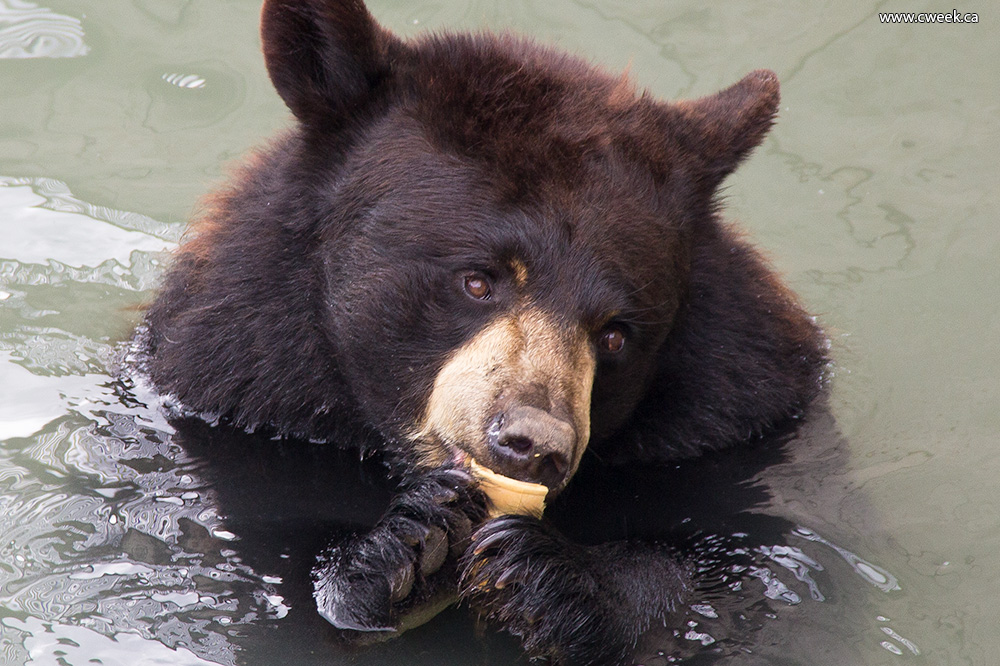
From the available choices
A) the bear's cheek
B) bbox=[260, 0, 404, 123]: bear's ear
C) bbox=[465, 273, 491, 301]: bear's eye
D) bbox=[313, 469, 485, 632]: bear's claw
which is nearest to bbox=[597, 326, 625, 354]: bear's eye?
the bear's cheek

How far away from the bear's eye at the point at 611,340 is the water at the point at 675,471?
0.80 metres

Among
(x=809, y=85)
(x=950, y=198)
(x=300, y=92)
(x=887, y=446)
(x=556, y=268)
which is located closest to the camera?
(x=556, y=268)

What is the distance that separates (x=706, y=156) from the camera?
4938mm

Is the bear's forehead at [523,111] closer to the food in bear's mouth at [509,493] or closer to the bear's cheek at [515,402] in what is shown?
the bear's cheek at [515,402]

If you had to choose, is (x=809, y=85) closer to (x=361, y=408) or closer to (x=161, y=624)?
(x=361, y=408)

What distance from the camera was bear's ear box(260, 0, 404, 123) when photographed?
176 inches

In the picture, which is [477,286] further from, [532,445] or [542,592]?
[542,592]

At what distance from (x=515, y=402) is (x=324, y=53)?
1.57m

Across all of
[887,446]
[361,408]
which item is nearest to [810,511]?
[887,446]

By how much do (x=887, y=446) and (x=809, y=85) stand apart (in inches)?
139

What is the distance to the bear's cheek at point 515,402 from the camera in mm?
3863

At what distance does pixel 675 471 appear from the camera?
202 inches

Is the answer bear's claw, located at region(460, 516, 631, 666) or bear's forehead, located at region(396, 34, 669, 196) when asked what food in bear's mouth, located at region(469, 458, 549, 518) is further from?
bear's forehead, located at region(396, 34, 669, 196)

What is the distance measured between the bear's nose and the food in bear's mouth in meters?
0.03
